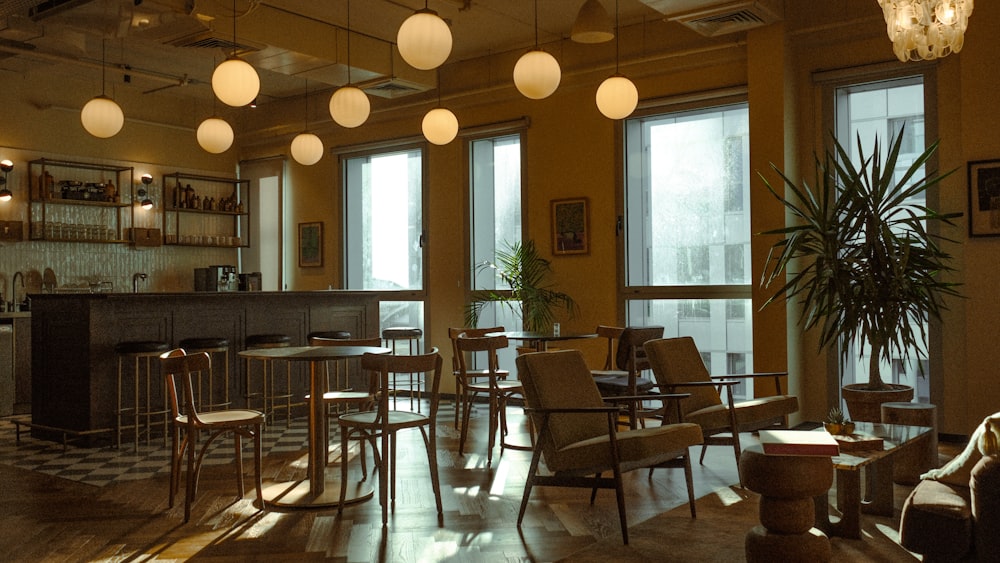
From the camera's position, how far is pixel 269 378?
7.99 m

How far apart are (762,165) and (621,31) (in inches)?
84.6

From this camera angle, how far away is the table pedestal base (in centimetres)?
484

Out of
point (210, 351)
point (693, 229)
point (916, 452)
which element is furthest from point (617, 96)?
point (210, 351)

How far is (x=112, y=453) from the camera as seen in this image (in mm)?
6477

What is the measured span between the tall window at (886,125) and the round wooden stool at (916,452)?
4.84ft

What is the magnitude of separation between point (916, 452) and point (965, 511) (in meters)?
2.26

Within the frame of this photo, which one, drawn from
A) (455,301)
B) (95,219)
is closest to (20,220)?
(95,219)

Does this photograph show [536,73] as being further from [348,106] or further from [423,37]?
[348,106]

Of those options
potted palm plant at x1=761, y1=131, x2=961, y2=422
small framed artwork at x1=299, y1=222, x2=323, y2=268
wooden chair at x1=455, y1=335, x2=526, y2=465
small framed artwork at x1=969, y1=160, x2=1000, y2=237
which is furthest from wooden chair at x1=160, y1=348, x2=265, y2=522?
small framed artwork at x1=299, y1=222, x2=323, y2=268

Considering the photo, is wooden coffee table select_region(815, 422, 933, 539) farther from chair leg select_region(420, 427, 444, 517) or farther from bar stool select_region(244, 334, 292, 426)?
bar stool select_region(244, 334, 292, 426)

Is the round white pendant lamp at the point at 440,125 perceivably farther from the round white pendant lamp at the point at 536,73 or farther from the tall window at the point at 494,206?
the tall window at the point at 494,206

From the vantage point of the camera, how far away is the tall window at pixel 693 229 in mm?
7684

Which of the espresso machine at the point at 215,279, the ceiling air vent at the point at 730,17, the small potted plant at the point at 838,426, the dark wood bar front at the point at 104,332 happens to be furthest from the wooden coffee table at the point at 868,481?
the espresso machine at the point at 215,279

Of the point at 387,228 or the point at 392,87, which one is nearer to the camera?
the point at 392,87
